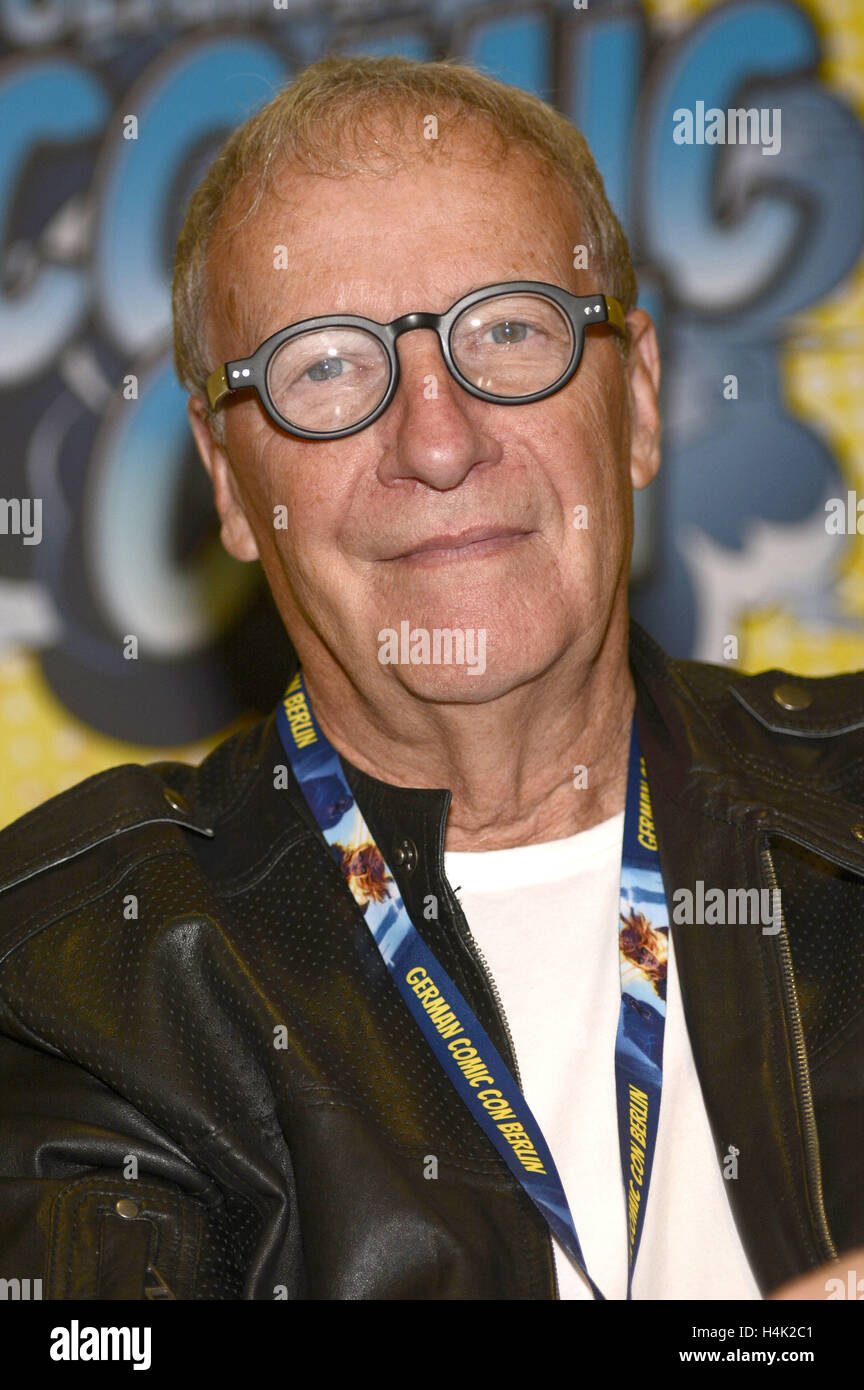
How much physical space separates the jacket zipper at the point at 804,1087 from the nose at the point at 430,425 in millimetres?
563

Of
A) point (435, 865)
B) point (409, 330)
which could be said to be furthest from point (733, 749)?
point (409, 330)

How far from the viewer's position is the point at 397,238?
1.66m

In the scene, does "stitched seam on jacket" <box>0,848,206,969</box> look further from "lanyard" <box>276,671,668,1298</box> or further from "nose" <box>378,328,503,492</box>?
"nose" <box>378,328,503,492</box>

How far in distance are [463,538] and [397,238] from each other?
1.18 feet

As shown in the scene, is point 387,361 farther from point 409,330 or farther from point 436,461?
point 436,461

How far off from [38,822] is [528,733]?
1.97ft

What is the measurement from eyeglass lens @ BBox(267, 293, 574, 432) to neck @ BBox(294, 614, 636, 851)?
0.32 metres

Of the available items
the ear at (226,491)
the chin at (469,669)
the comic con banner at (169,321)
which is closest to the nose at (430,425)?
the chin at (469,669)

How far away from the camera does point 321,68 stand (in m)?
1.86

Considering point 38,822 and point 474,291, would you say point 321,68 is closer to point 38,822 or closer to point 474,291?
point 474,291

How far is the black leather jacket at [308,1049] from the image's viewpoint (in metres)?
1.44

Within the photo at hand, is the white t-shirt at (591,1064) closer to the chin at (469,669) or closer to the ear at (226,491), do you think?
the chin at (469,669)

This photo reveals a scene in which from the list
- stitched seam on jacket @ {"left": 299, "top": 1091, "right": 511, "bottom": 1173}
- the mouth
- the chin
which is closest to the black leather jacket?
A: stitched seam on jacket @ {"left": 299, "top": 1091, "right": 511, "bottom": 1173}
